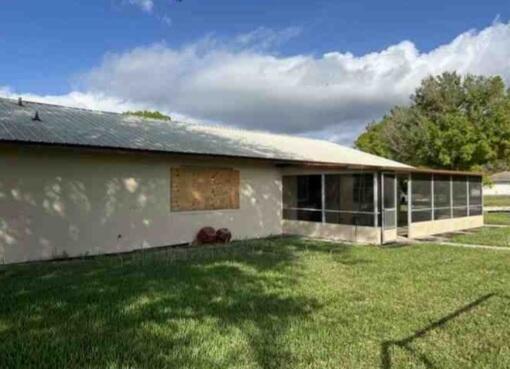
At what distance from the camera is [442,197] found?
18.2m

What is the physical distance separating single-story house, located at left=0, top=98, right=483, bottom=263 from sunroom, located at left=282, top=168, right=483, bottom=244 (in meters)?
0.04

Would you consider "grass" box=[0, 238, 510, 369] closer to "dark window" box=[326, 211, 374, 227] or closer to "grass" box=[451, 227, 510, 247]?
"grass" box=[451, 227, 510, 247]

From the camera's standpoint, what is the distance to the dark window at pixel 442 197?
17797 mm

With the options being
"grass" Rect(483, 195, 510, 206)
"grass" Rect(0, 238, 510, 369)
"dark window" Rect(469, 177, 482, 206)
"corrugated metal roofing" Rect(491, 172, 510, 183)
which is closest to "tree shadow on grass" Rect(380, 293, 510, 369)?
"grass" Rect(0, 238, 510, 369)

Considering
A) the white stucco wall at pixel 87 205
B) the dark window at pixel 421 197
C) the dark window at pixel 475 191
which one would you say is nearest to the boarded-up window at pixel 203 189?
the white stucco wall at pixel 87 205

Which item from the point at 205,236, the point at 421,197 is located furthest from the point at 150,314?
the point at 421,197

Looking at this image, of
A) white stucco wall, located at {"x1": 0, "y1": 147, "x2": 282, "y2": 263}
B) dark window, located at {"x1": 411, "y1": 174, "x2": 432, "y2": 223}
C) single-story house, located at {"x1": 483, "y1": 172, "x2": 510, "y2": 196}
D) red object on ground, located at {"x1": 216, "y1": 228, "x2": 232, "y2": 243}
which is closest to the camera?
white stucco wall, located at {"x1": 0, "y1": 147, "x2": 282, "y2": 263}

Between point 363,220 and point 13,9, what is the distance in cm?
1125

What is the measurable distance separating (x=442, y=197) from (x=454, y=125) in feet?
43.2

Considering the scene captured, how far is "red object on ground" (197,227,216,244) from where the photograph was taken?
14.3 m

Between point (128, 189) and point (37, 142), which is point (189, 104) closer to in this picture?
point (128, 189)

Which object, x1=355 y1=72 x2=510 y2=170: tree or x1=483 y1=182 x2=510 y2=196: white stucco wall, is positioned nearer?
Result: x1=355 y1=72 x2=510 y2=170: tree

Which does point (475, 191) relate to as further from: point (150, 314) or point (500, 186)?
point (500, 186)

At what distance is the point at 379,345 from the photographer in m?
5.11
